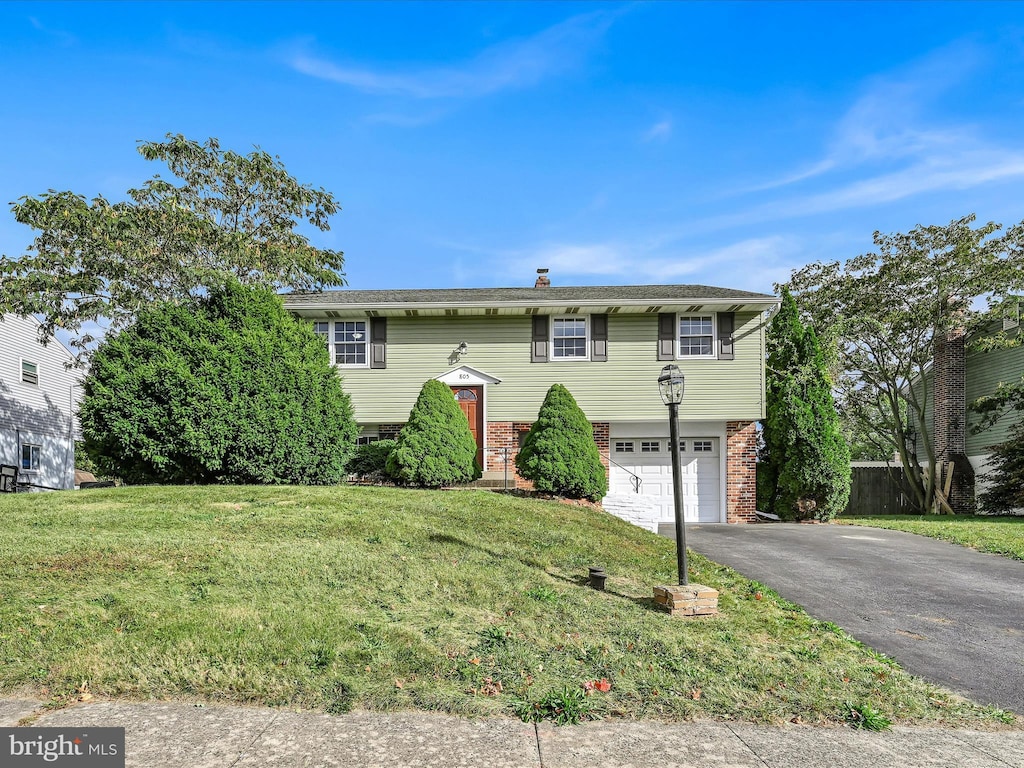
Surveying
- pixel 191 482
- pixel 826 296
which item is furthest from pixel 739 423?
pixel 191 482

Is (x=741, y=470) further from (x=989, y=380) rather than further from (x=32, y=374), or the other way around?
(x=32, y=374)

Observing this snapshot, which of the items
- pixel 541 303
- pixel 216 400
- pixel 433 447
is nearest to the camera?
pixel 216 400

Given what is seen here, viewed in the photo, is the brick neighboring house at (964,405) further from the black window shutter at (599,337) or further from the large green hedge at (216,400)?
the large green hedge at (216,400)

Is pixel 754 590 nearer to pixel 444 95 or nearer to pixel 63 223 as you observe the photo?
pixel 444 95

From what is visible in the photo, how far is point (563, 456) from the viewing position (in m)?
13.0

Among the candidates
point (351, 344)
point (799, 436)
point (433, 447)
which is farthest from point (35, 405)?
point (799, 436)

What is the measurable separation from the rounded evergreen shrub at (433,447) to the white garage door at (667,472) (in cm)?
477

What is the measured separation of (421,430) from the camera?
13531 millimetres

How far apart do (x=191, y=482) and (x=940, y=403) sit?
74.7ft

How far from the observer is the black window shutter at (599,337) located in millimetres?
16906

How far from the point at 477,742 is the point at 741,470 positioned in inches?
565

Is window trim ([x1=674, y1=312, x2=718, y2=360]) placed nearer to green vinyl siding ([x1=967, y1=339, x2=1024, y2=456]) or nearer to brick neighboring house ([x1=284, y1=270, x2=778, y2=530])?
brick neighboring house ([x1=284, y1=270, x2=778, y2=530])

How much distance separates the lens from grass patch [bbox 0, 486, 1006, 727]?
4352 mm

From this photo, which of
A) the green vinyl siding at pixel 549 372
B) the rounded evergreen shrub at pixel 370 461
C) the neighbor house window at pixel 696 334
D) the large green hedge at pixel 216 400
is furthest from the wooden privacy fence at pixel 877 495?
the large green hedge at pixel 216 400
